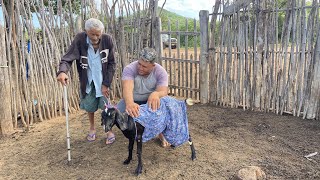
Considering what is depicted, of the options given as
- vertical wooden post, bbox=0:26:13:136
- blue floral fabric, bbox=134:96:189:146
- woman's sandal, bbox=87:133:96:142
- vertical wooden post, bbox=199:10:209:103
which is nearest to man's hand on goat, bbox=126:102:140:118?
blue floral fabric, bbox=134:96:189:146

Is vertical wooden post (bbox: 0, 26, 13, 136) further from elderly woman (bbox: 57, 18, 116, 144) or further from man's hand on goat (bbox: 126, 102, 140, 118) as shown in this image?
man's hand on goat (bbox: 126, 102, 140, 118)

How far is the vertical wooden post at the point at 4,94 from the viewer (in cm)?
409

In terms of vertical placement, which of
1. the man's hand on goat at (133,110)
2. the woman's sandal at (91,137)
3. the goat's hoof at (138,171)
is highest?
the man's hand on goat at (133,110)

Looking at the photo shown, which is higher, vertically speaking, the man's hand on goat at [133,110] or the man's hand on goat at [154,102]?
the man's hand on goat at [154,102]

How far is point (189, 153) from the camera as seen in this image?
349cm

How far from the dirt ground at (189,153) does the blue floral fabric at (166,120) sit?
351mm

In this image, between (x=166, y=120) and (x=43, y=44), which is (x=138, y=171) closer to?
(x=166, y=120)

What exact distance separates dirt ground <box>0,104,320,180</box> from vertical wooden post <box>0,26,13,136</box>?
17 cm

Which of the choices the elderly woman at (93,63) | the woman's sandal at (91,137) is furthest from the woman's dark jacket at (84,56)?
A: the woman's sandal at (91,137)

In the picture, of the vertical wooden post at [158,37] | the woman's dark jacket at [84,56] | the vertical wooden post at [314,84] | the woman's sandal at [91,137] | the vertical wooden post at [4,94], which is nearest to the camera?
the woman's dark jacket at [84,56]

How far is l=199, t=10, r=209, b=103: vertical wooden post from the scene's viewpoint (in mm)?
5285

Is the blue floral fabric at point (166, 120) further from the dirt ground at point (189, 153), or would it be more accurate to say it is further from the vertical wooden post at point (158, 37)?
the vertical wooden post at point (158, 37)

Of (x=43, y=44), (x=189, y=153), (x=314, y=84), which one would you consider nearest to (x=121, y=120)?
(x=189, y=153)

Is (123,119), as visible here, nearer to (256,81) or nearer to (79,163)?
(79,163)
